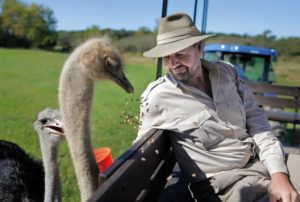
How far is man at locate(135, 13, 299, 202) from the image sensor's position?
7.27ft

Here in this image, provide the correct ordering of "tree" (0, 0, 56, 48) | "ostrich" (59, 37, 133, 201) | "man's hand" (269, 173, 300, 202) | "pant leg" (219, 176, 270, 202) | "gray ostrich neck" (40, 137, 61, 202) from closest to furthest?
1. "man's hand" (269, 173, 300, 202)
2. "pant leg" (219, 176, 270, 202)
3. "ostrich" (59, 37, 133, 201)
4. "gray ostrich neck" (40, 137, 61, 202)
5. "tree" (0, 0, 56, 48)

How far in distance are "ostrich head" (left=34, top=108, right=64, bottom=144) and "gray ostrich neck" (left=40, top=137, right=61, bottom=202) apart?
0.03 m

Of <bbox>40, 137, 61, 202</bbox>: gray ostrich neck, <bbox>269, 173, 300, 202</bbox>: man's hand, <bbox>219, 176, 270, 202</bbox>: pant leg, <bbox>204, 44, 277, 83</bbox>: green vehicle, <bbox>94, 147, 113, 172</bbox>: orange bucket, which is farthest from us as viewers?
<bbox>204, 44, 277, 83</bbox>: green vehicle

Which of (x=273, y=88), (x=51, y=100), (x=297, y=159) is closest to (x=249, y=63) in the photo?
(x=273, y=88)

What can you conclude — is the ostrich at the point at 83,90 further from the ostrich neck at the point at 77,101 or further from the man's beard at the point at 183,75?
the man's beard at the point at 183,75

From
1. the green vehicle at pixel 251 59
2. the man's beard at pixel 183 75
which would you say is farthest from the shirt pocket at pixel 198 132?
the green vehicle at pixel 251 59

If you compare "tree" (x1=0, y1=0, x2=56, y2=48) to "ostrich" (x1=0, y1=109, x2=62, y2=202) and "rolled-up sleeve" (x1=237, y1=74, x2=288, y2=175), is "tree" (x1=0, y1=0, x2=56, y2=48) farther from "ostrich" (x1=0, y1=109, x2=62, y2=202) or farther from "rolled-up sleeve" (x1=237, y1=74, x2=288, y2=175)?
"rolled-up sleeve" (x1=237, y1=74, x2=288, y2=175)

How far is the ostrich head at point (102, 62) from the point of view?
229 cm

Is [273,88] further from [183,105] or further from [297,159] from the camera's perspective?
[183,105]

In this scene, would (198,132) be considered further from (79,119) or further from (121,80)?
(79,119)

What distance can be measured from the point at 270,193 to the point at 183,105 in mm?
571

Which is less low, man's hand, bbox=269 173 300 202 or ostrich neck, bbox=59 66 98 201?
ostrich neck, bbox=59 66 98 201

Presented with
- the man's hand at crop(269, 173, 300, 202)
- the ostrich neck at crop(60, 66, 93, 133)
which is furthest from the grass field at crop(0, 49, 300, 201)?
the man's hand at crop(269, 173, 300, 202)

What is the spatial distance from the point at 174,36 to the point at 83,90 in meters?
0.52
